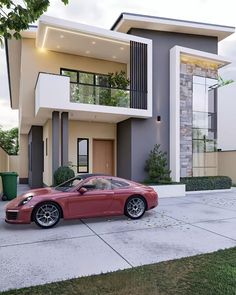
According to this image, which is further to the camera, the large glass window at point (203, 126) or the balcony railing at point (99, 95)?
the large glass window at point (203, 126)

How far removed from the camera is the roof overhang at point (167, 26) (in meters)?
13.7

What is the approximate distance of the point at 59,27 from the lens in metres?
11.6

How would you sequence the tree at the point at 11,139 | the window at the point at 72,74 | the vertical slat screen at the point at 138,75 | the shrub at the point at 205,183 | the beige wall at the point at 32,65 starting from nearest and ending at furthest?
the beige wall at the point at 32,65
the vertical slat screen at the point at 138,75
the shrub at the point at 205,183
the window at the point at 72,74
the tree at the point at 11,139

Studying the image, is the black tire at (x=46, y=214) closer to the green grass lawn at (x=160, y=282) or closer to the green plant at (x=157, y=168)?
the green grass lawn at (x=160, y=282)

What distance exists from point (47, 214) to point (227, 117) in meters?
20.7

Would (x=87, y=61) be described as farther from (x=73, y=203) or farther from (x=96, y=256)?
(x=96, y=256)

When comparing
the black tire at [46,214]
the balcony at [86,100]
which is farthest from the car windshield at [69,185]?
the balcony at [86,100]

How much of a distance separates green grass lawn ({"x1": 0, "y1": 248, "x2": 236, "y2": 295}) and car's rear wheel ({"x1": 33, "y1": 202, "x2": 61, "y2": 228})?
322 cm

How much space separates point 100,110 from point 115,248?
7945 mm

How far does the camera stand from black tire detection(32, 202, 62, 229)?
275 inches

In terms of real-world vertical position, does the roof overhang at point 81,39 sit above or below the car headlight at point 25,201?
above

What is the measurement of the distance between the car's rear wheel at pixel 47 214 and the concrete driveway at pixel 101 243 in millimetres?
204

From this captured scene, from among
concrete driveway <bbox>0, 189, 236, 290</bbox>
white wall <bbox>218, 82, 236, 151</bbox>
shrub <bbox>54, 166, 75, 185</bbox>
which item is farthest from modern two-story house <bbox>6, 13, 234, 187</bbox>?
white wall <bbox>218, 82, 236, 151</bbox>

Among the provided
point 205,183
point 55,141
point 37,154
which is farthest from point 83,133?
point 205,183
